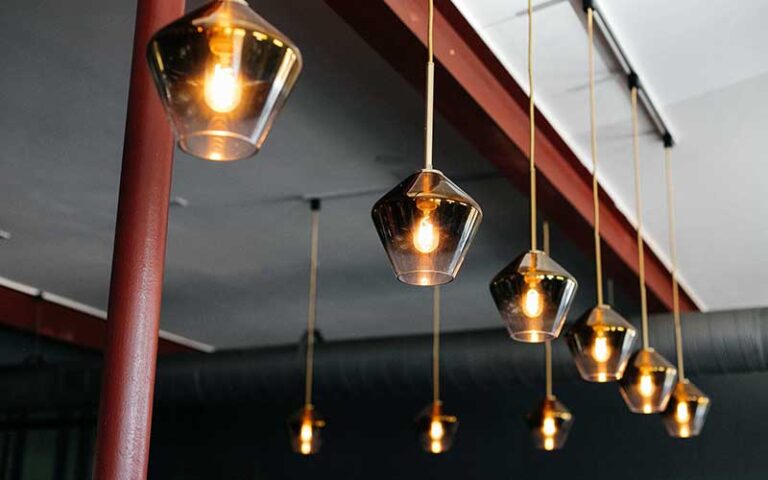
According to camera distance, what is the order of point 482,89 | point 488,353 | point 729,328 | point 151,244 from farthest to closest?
point 488,353
point 729,328
point 482,89
point 151,244

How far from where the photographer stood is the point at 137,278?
212 centimetres

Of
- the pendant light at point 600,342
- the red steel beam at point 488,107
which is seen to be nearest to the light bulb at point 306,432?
the red steel beam at point 488,107

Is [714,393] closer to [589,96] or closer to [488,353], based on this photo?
[488,353]

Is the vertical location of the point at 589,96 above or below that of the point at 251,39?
above

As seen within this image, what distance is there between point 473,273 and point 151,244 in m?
3.91

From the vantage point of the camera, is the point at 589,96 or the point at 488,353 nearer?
the point at 589,96

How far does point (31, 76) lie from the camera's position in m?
3.78

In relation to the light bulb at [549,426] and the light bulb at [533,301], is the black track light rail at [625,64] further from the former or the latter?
the light bulb at [549,426]

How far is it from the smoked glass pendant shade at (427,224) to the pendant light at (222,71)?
0.57 m

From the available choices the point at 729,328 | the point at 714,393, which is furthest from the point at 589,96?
the point at 714,393

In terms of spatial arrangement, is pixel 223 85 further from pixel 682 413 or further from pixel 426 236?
pixel 682 413

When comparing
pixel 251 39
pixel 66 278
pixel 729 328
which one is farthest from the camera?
pixel 66 278

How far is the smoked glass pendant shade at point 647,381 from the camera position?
3.70 meters

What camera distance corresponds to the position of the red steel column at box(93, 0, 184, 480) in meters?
2.02
